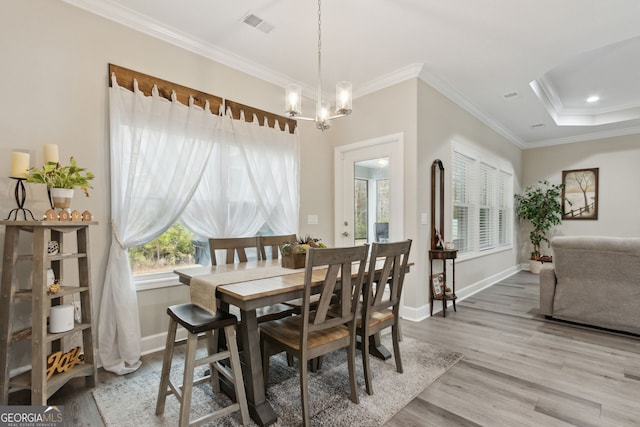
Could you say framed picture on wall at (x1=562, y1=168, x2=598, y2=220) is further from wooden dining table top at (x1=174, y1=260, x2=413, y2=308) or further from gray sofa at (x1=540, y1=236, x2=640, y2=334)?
wooden dining table top at (x1=174, y1=260, x2=413, y2=308)

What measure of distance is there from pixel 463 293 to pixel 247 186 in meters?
3.40

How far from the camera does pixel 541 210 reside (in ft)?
21.1

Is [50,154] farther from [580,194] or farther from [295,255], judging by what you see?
[580,194]

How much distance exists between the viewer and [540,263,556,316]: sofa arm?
346 cm

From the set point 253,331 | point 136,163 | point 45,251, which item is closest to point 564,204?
point 253,331

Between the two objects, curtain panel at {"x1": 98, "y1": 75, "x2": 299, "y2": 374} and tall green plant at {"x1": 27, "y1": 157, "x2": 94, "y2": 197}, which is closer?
tall green plant at {"x1": 27, "y1": 157, "x2": 94, "y2": 197}

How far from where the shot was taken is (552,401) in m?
1.98

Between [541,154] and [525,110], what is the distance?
2632 mm

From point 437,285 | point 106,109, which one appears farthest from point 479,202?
point 106,109

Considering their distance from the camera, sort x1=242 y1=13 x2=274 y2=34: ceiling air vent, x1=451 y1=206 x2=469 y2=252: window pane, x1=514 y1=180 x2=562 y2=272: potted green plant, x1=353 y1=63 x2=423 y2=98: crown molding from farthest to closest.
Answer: x1=514 y1=180 x2=562 y2=272: potted green plant < x1=451 y1=206 x2=469 y2=252: window pane < x1=353 y1=63 x2=423 y2=98: crown molding < x1=242 y1=13 x2=274 y2=34: ceiling air vent

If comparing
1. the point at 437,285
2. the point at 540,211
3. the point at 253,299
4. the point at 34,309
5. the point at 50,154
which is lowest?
the point at 437,285

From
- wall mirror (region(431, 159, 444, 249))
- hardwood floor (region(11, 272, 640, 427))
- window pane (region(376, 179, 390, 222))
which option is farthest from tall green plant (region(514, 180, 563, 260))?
window pane (region(376, 179, 390, 222))

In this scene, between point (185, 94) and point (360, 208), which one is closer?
point (185, 94)

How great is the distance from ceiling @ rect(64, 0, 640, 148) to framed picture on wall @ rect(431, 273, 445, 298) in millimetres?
2394
